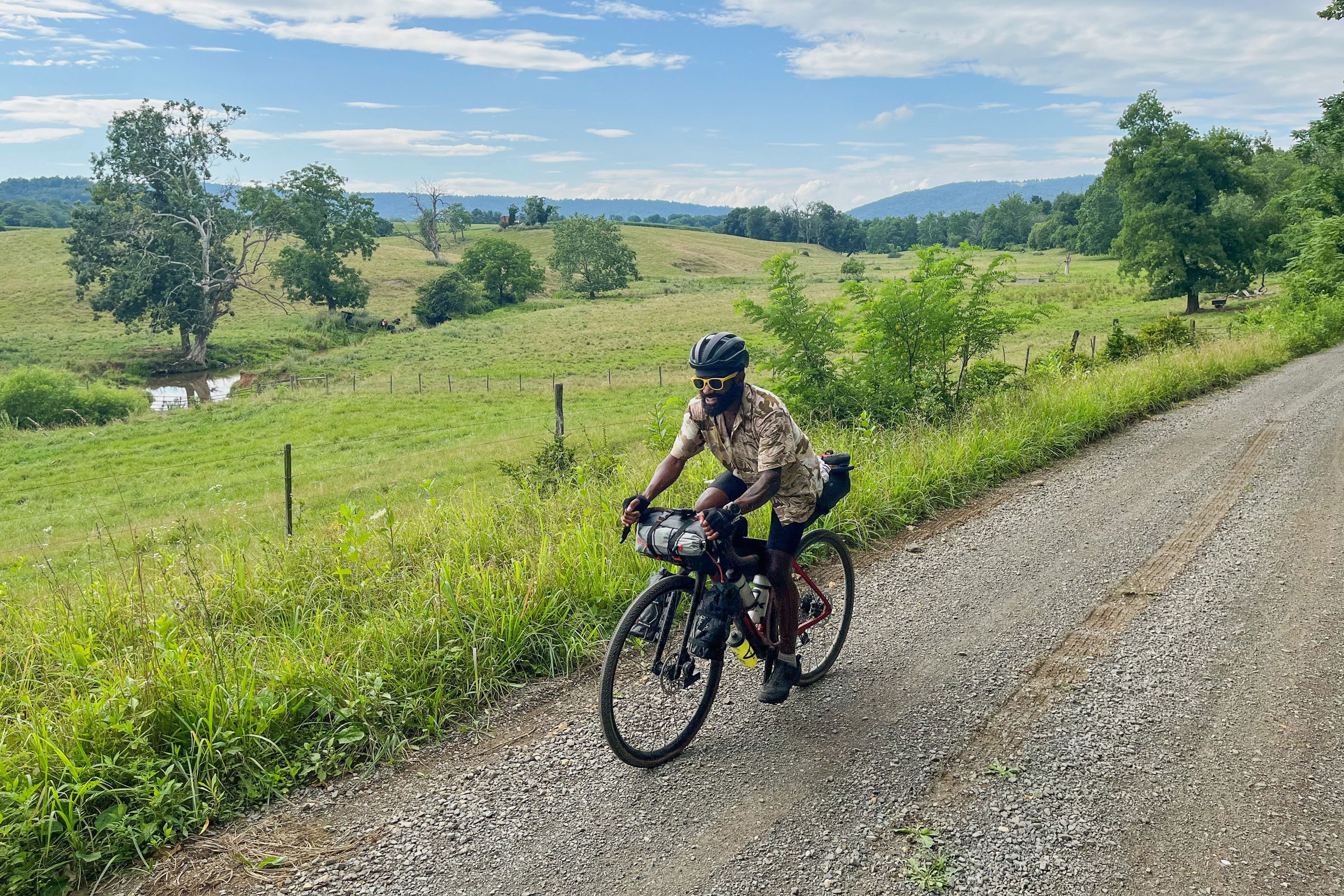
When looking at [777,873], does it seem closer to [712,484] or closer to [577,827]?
[577,827]

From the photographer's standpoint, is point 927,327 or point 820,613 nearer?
point 820,613

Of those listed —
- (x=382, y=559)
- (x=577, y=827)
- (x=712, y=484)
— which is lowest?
(x=577, y=827)

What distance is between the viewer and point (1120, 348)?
18375 mm

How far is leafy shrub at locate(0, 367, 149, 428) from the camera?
33594 millimetres

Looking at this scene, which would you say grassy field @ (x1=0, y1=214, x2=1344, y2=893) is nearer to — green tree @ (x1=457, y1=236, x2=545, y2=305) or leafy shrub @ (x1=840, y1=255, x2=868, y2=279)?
green tree @ (x1=457, y1=236, x2=545, y2=305)

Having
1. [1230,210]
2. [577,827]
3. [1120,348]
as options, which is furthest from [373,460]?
[1230,210]

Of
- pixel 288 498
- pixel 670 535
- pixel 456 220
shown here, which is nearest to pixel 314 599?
pixel 288 498

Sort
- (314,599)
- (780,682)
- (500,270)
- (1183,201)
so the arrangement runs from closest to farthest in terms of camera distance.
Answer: (780,682) < (314,599) < (1183,201) < (500,270)

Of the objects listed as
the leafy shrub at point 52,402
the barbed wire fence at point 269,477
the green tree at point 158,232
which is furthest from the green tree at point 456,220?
the barbed wire fence at point 269,477

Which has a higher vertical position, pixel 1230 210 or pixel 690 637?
pixel 1230 210

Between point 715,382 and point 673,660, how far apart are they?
150cm

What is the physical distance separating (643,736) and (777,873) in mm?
1048

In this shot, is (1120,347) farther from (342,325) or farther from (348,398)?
(342,325)

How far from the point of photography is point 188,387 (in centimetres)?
4838
